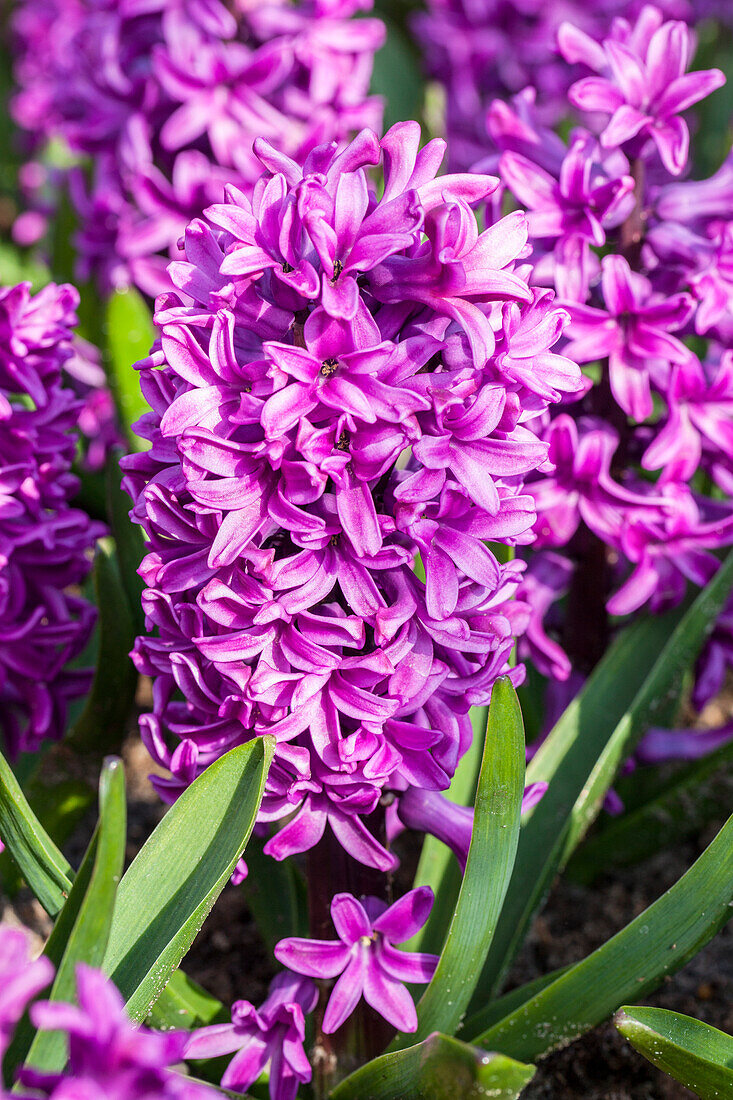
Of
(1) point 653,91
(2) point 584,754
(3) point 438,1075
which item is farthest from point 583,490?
(3) point 438,1075

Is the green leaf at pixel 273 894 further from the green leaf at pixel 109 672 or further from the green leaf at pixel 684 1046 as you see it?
the green leaf at pixel 684 1046

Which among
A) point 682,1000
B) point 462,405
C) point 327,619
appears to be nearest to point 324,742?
point 327,619

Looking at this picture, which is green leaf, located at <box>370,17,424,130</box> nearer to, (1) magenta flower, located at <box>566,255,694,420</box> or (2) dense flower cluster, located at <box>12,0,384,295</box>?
(2) dense flower cluster, located at <box>12,0,384,295</box>

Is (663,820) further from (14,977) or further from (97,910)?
(14,977)

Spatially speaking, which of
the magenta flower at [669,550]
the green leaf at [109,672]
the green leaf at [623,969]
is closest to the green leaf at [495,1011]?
the green leaf at [623,969]

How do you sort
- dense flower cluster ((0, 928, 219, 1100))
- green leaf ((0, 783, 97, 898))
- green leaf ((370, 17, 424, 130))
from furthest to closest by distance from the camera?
green leaf ((370, 17, 424, 130)) → green leaf ((0, 783, 97, 898)) → dense flower cluster ((0, 928, 219, 1100))

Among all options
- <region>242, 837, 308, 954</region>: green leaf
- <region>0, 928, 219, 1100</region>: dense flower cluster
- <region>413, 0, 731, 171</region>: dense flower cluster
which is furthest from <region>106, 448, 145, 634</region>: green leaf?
<region>413, 0, 731, 171</region>: dense flower cluster
